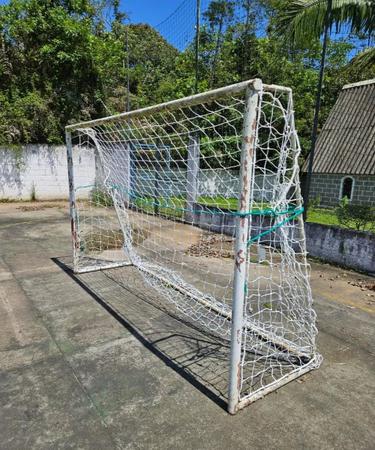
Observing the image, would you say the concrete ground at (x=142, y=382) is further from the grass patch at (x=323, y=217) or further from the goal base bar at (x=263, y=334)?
the grass patch at (x=323, y=217)

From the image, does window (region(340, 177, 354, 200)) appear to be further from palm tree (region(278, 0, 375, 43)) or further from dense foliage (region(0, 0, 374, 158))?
palm tree (region(278, 0, 375, 43))

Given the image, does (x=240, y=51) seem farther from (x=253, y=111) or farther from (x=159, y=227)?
(x=253, y=111)

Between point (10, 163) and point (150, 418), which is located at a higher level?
point (10, 163)

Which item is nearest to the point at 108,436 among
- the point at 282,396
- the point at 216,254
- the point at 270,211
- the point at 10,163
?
the point at 282,396

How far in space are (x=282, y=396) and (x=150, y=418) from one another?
97cm

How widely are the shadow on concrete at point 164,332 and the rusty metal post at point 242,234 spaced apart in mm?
262

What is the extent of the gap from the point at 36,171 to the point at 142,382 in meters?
10.3

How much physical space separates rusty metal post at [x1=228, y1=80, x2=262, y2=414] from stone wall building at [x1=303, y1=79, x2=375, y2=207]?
30.8 feet

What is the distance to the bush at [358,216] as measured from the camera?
5730 mm

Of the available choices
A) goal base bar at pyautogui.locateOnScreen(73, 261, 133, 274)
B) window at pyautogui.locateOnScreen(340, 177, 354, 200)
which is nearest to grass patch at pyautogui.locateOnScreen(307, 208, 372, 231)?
window at pyautogui.locateOnScreen(340, 177, 354, 200)

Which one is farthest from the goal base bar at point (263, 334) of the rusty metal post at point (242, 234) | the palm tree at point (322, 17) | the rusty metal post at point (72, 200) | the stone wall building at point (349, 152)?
the stone wall building at point (349, 152)

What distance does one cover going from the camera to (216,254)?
6.29 m

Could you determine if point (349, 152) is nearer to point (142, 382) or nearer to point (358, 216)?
point (358, 216)

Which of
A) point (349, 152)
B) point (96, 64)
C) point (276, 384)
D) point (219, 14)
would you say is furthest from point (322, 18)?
point (219, 14)
